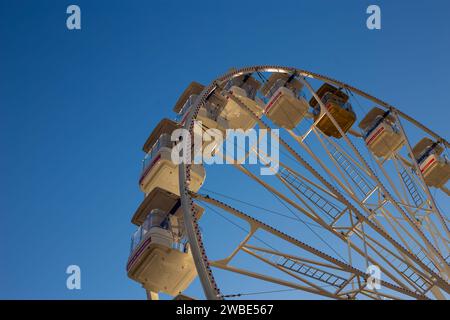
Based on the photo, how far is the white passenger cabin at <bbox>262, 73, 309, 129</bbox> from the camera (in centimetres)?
1891

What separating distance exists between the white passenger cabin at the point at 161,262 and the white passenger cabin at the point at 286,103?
24.0 feet

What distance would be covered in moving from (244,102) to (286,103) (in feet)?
4.24

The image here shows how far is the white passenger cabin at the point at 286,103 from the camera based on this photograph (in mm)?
18906

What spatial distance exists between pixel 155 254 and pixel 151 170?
3.61 meters

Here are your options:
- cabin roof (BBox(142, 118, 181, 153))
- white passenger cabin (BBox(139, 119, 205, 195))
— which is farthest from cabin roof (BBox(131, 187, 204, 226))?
cabin roof (BBox(142, 118, 181, 153))

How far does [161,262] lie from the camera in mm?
12211

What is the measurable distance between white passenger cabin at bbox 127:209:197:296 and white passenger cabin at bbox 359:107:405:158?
9.84m

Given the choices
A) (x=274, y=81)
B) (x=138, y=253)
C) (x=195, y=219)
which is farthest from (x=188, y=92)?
(x=195, y=219)

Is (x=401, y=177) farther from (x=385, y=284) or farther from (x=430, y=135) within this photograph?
(x=385, y=284)

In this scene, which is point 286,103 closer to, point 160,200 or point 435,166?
point 435,166

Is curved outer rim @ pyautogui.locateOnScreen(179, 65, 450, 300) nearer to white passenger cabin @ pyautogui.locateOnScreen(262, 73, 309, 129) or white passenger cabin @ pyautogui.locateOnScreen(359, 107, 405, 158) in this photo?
white passenger cabin @ pyautogui.locateOnScreen(262, 73, 309, 129)

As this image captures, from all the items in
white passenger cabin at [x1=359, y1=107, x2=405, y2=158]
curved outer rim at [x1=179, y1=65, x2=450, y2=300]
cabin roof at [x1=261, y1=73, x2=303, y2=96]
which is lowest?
curved outer rim at [x1=179, y1=65, x2=450, y2=300]

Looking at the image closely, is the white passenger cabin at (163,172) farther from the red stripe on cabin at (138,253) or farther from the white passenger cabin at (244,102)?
the red stripe on cabin at (138,253)
